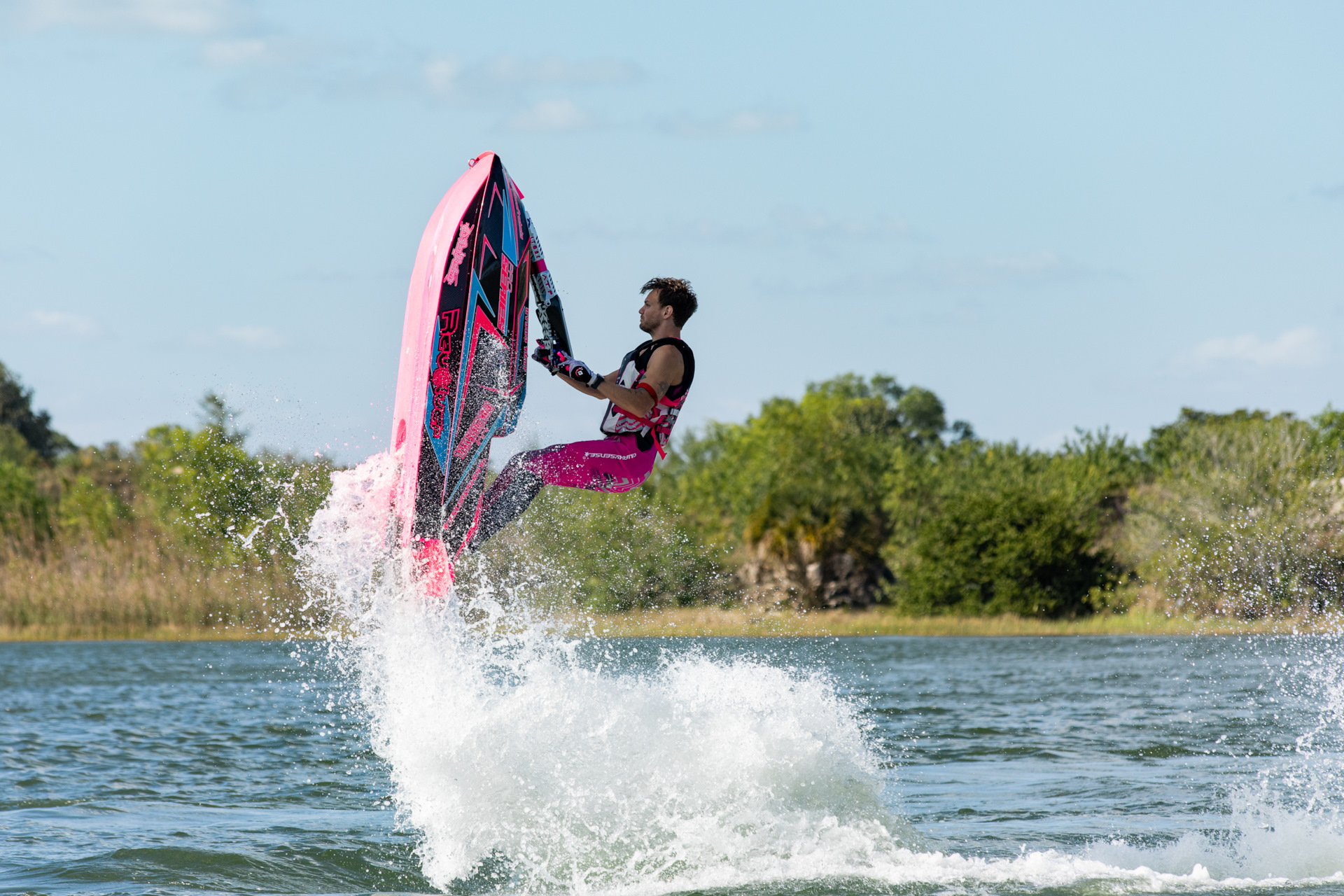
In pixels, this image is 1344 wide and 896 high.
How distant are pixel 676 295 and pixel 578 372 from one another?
0.68m

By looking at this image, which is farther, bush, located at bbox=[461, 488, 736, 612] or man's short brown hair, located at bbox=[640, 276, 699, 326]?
bush, located at bbox=[461, 488, 736, 612]

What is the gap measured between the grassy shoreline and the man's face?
17298mm

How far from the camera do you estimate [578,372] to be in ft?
22.7

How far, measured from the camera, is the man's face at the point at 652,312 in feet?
23.3

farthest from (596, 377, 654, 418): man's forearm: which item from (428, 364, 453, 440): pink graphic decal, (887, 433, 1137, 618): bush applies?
(887, 433, 1137, 618): bush

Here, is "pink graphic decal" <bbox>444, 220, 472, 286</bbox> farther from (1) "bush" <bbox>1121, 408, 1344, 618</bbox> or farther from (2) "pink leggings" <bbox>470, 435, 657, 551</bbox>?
(1) "bush" <bbox>1121, 408, 1344, 618</bbox>

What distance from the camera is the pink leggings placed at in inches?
290

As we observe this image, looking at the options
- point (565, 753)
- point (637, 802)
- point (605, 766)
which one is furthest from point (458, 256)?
point (637, 802)

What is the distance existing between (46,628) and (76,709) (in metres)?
9.87

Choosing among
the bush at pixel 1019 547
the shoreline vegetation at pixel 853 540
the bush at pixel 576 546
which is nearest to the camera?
the bush at pixel 576 546

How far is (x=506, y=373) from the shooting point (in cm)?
736

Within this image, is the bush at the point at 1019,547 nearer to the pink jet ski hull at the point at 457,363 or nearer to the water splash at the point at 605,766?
the water splash at the point at 605,766

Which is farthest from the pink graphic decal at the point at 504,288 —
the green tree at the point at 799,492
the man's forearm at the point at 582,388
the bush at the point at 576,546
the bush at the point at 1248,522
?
the bush at the point at 1248,522

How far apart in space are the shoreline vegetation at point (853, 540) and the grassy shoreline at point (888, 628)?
0.08m
